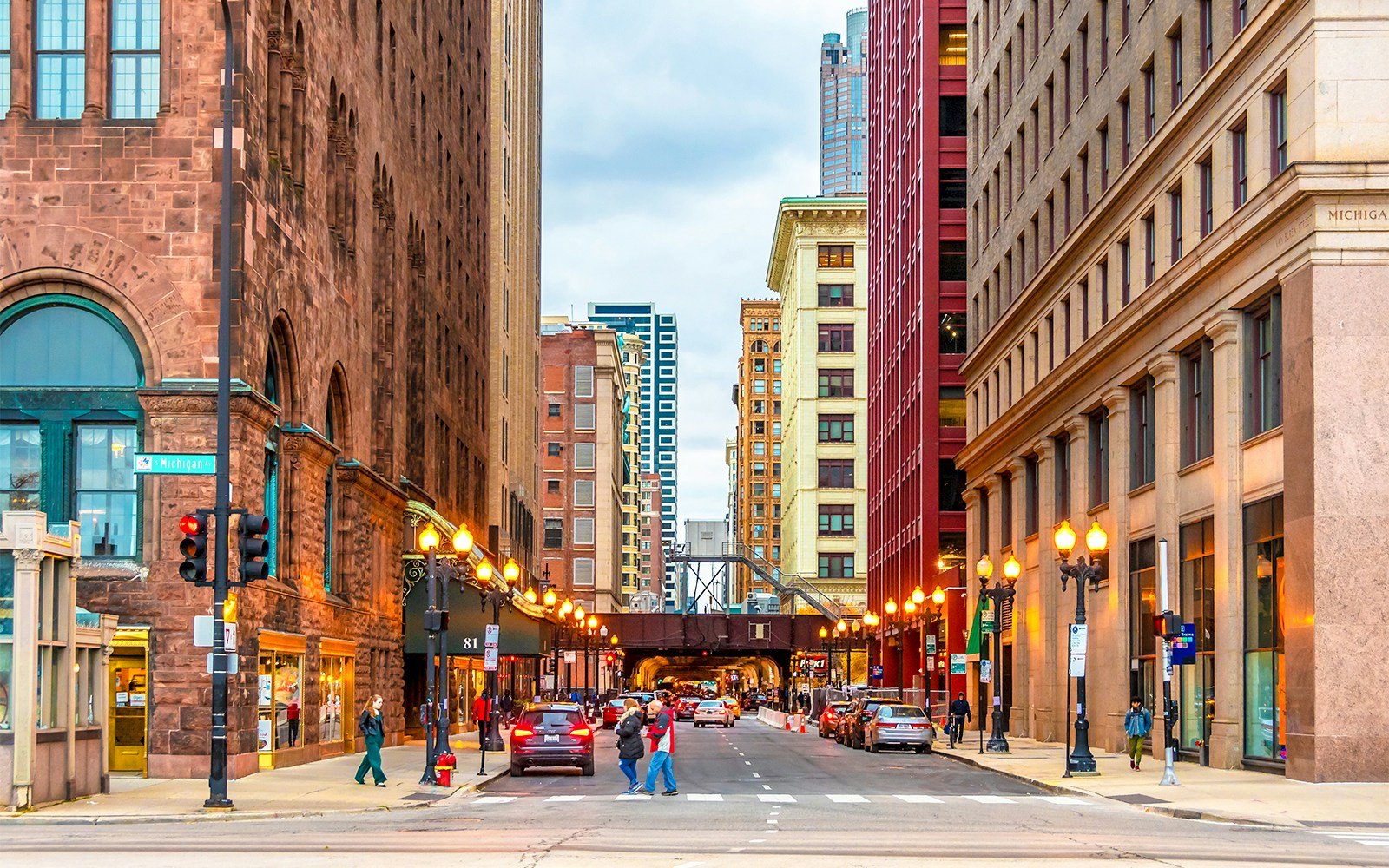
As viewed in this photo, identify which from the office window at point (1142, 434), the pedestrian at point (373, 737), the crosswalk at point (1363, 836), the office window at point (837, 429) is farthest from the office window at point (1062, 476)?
the office window at point (837, 429)

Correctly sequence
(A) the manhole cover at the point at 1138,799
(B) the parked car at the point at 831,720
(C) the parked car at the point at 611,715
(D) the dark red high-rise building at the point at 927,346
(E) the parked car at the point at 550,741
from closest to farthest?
(A) the manhole cover at the point at 1138,799, (E) the parked car at the point at 550,741, (B) the parked car at the point at 831,720, (C) the parked car at the point at 611,715, (D) the dark red high-rise building at the point at 927,346

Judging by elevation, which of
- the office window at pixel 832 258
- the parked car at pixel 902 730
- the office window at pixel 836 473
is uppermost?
the office window at pixel 832 258

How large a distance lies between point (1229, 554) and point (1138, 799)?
9928 mm

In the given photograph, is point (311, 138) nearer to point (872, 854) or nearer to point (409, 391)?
point (409, 391)

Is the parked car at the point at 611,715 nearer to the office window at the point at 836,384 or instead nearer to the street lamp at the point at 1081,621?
the street lamp at the point at 1081,621

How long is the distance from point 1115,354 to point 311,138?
2268 cm

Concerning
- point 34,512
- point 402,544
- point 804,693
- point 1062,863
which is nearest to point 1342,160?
point 1062,863

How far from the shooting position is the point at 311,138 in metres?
40.9

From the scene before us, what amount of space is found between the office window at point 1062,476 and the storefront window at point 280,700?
89.5 feet

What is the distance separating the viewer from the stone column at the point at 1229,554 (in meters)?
36.9

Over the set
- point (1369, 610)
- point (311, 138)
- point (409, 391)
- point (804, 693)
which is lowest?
point (804, 693)

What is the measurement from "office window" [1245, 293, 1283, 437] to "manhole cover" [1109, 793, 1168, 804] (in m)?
9.33

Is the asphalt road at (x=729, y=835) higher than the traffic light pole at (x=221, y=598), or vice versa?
the traffic light pole at (x=221, y=598)

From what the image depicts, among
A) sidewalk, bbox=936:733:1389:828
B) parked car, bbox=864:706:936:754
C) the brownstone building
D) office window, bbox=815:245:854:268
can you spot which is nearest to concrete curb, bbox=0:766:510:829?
the brownstone building
